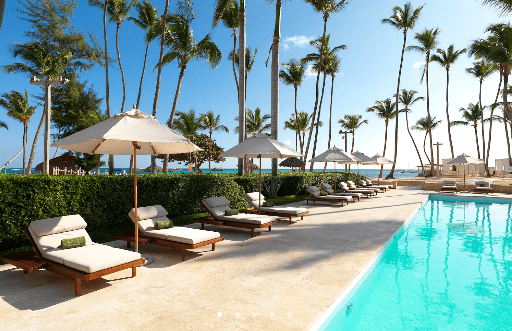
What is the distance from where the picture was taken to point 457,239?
8203 millimetres

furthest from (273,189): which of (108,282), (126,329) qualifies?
(126,329)

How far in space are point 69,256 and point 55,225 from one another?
99 cm

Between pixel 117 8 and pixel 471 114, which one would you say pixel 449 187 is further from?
pixel 117 8

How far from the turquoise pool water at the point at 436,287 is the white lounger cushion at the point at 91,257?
112 inches

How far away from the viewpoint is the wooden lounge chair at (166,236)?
5.32 metres

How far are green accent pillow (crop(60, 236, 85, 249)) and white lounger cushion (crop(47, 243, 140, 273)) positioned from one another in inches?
3.0

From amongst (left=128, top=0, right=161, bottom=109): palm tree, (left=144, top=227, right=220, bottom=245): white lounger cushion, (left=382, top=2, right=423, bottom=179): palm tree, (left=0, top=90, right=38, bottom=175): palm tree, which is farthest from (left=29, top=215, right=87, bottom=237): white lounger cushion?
(left=0, top=90, right=38, bottom=175): palm tree

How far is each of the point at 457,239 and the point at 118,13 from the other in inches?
1024

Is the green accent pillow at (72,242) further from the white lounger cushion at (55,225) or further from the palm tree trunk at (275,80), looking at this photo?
the palm tree trunk at (275,80)

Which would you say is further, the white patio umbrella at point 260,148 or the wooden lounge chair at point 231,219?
the white patio umbrella at point 260,148

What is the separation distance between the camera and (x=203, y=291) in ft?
12.9

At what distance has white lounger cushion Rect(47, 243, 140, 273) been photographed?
380 cm

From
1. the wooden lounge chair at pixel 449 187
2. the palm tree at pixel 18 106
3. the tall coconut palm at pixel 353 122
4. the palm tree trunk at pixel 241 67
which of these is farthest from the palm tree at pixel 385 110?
the palm tree at pixel 18 106

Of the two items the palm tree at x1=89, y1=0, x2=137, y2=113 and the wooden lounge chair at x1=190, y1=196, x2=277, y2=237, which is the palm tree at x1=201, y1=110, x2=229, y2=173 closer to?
the palm tree at x1=89, y1=0, x2=137, y2=113
